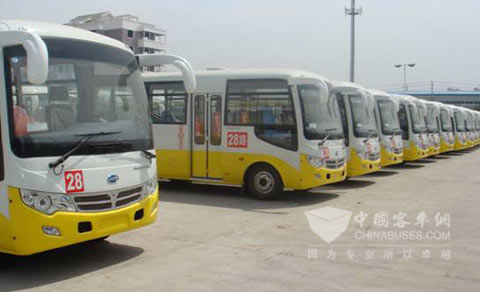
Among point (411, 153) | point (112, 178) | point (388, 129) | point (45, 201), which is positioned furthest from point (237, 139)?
point (411, 153)

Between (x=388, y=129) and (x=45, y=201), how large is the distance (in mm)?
13208

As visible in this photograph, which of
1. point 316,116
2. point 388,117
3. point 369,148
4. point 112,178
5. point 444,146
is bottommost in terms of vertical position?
point 444,146

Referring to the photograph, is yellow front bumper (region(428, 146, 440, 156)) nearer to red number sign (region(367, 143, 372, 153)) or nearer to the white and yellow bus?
red number sign (region(367, 143, 372, 153))

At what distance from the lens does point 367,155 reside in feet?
45.7

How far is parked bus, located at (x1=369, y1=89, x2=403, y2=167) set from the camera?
16641 millimetres

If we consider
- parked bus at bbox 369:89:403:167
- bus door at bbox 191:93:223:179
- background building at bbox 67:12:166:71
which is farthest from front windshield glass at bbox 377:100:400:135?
background building at bbox 67:12:166:71

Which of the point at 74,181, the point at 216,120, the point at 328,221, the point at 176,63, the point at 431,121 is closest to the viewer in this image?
the point at 74,181

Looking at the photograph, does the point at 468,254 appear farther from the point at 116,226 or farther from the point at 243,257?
the point at 116,226

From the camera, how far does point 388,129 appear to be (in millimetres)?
16969

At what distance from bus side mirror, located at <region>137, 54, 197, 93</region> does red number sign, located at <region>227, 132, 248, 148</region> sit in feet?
14.1

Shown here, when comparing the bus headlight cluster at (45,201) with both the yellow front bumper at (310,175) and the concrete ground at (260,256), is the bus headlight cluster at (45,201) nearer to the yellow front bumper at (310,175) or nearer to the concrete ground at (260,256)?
the concrete ground at (260,256)

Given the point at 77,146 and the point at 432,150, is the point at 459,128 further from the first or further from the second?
the point at 77,146

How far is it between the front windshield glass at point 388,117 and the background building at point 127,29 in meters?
55.2

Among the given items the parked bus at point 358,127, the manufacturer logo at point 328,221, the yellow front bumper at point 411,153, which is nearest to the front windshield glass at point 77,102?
the manufacturer logo at point 328,221
